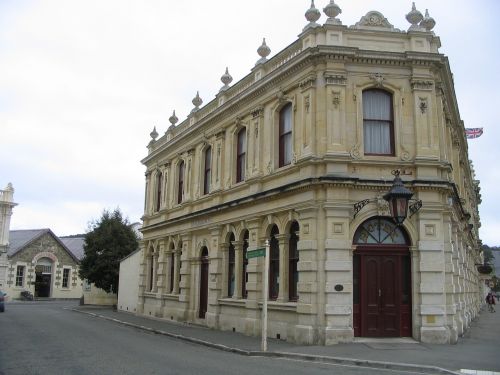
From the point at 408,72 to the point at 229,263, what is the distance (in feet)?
32.5

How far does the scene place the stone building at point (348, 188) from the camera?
1584 centimetres

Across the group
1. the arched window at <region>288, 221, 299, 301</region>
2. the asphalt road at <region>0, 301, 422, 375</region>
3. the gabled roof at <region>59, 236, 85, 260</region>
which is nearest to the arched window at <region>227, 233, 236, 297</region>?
the asphalt road at <region>0, 301, 422, 375</region>

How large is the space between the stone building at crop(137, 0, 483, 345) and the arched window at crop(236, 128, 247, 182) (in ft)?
2.60

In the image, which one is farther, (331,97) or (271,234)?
(271,234)

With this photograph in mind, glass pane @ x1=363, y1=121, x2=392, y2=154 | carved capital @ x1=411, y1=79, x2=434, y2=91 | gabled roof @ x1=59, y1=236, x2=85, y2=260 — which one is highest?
carved capital @ x1=411, y1=79, x2=434, y2=91

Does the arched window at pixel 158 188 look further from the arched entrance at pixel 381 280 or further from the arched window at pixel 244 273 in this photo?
the arched entrance at pixel 381 280

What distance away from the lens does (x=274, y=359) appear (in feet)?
44.2

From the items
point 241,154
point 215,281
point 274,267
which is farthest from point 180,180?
point 274,267

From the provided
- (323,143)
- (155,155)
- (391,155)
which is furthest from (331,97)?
(155,155)

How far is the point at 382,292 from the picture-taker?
52.9 feet

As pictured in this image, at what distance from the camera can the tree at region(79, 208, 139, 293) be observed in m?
37.9

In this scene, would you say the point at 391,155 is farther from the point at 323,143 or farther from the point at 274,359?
the point at 274,359

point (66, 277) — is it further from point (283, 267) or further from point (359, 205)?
point (359, 205)

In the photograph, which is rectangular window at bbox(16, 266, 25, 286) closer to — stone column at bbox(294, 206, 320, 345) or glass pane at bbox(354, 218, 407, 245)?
stone column at bbox(294, 206, 320, 345)
